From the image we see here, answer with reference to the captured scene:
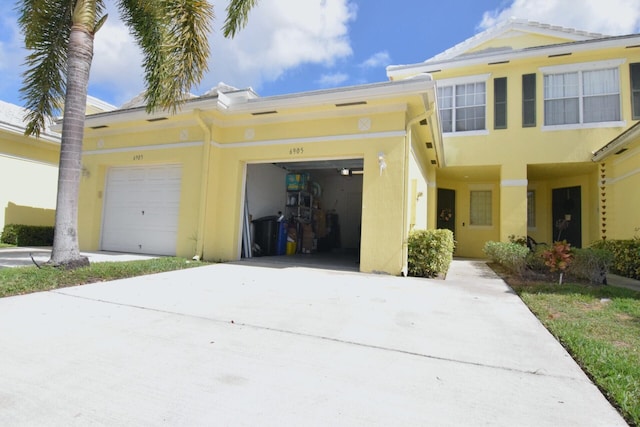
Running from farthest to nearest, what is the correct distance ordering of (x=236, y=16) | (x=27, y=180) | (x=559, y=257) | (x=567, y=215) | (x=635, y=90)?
(x=567, y=215) → (x=27, y=180) → (x=635, y=90) → (x=236, y=16) → (x=559, y=257)

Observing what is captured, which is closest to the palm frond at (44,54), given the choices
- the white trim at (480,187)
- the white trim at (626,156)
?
the white trim at (626,156)

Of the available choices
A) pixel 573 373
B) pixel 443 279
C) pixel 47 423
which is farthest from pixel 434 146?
pixel 47 423

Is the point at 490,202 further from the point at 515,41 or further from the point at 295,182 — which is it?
the point at 295,182

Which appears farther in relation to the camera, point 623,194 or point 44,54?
point 623,194

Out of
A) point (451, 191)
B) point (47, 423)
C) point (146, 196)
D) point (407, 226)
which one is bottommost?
point (47, 423)

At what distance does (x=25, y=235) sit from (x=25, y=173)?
2363mm

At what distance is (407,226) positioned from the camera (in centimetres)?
741

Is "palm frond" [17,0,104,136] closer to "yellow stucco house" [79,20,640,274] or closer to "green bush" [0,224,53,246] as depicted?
"yellow stucco house" [79,20,640,274]

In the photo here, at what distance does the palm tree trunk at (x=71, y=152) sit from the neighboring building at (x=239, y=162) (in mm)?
2520

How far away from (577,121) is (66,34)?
1451 centimetres

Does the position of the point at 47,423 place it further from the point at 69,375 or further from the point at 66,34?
the point at 66,34

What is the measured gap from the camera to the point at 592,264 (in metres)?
6.92

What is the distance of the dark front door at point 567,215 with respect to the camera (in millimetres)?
12141

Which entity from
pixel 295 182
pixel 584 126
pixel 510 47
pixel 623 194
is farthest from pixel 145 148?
pixel 623 194
